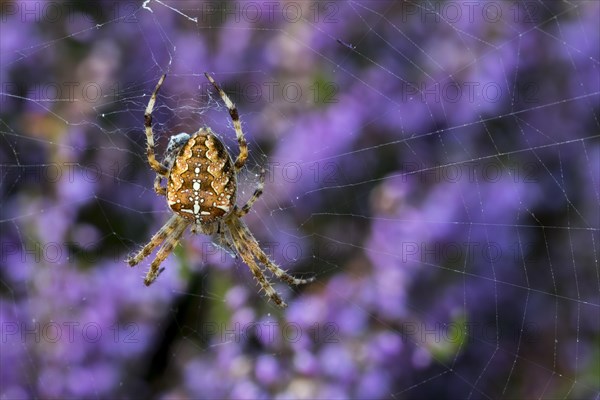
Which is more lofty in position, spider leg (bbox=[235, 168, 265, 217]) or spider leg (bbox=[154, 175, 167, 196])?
spider leg (bbox=[154, 175, 167, 196])

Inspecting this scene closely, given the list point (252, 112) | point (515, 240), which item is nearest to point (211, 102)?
point (252, 112)

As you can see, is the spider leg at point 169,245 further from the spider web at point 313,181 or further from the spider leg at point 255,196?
the spider leg at point 255,196

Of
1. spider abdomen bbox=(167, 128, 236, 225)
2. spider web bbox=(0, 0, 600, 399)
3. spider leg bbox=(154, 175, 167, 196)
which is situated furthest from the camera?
spider web bbox=(0, 0, 600, 399)

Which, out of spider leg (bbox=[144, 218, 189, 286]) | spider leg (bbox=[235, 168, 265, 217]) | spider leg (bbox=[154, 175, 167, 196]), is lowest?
spider leg (bbox=[144, 218, 189, 286])

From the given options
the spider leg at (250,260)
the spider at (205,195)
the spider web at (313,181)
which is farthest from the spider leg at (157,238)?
the spider leg at (250,260)

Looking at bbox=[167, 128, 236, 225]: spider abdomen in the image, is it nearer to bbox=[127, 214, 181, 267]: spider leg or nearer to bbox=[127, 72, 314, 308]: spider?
bbox=[127, 72, 314, 308]: spider

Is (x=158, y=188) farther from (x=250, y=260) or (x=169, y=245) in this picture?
(x=250, y=260)

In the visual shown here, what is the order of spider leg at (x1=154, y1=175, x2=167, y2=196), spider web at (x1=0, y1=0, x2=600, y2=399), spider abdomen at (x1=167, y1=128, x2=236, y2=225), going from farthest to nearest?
spider web at (x1=0, y1=0, x2=600, y2=399) < spider leg at (x1=154, y1=175, x2=167, y2=196) < spider abdomen at (x1=167, y1=128, x2=236, y2=225)

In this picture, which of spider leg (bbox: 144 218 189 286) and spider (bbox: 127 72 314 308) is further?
spider leg (bbox: 144 218 189 286)

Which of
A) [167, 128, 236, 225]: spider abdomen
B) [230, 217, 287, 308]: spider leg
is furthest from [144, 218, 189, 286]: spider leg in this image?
[167, 128, 236, 225]: spider abdomen
